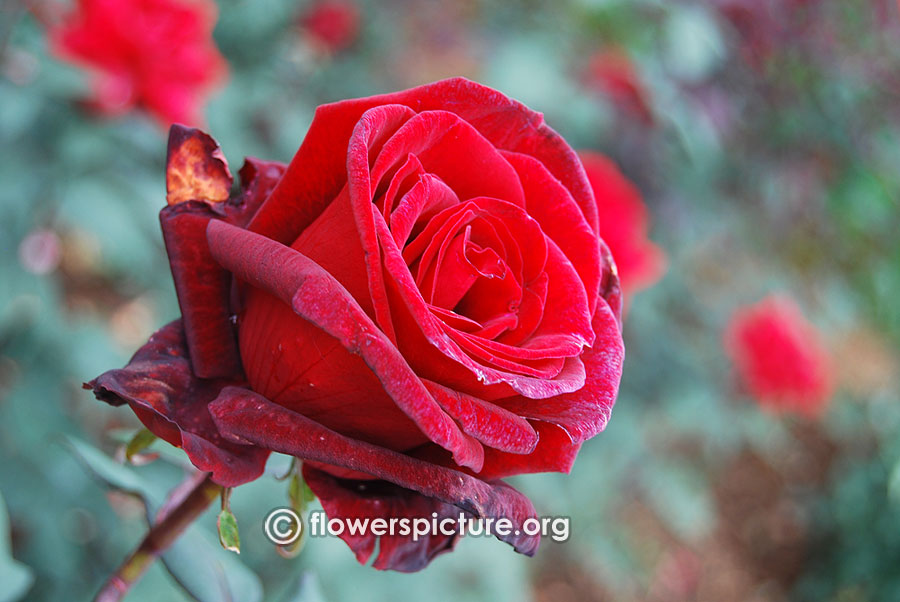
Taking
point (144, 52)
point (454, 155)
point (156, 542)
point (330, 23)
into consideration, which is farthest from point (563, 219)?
point (330, 23)

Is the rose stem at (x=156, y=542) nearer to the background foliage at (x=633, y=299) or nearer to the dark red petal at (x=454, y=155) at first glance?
the background foliage at (x=633, y=299)

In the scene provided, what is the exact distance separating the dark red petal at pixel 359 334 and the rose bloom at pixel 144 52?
0.78 meters

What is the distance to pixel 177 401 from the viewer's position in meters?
0.40

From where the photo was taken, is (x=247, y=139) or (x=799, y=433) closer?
(x=247, y=139)

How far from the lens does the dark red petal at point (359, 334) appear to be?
31 cm

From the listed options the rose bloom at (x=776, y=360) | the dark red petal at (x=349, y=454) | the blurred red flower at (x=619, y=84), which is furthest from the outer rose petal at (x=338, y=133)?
the rose bloom at (x=776, y=360)

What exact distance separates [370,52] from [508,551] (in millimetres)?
1241

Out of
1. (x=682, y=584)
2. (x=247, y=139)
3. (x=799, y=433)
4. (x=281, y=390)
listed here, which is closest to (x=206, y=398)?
(x=281, y=390)

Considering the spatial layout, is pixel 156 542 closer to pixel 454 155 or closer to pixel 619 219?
pixel 454 155

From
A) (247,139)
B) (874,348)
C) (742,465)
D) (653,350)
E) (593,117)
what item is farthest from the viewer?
(874,348)

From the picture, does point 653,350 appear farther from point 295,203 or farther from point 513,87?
point 295,203

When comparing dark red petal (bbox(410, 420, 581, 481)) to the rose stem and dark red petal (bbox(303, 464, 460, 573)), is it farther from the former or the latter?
the rose stem

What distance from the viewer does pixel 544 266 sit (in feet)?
1.36

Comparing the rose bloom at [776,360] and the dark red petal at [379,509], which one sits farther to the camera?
the rose bloom at [776,360]
